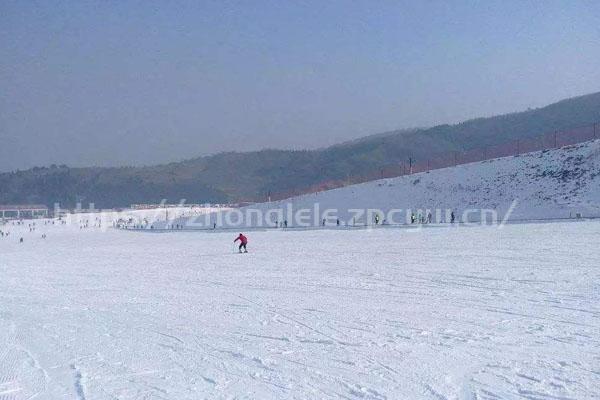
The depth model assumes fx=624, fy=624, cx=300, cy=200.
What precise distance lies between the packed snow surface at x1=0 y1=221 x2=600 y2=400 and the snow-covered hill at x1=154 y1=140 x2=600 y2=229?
84.9 ft

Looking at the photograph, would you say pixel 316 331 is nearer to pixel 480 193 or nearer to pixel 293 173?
pixel 480 193

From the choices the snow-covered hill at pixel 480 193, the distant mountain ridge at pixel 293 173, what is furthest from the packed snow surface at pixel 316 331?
the distant mountain ridge at pixel 293 173

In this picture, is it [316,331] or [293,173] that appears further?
[293,173]

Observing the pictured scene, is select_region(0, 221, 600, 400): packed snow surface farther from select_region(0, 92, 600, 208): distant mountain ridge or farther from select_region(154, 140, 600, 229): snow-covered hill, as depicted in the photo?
select_region(0, 92, 600, 208): distant mountain ridge

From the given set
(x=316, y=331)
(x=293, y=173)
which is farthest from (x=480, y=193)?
(x=293, y=173)

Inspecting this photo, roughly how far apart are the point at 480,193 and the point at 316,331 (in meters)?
43.5

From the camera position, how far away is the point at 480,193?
4997 cm

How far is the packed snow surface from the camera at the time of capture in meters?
6.35

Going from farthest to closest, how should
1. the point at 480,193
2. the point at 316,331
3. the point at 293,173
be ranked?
1. the point at 293,173
2. the point at 480,193
3. the point at 316,331

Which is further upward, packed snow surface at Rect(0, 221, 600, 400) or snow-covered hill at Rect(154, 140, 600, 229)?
snow-covered hill at Rect(154, 140, 600, 229)

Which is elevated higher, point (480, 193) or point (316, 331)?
point (480, 193)

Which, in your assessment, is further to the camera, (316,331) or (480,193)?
(480,193)

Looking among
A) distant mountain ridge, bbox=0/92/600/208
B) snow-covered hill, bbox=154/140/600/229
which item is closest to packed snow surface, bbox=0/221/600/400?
snow-covered hill, bbox=154/140/600/229

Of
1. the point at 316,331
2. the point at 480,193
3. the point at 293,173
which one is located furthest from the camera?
the point at 293,173
